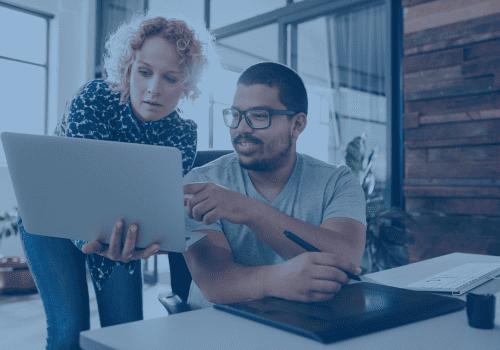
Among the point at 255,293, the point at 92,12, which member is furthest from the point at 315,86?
the point at 92,12

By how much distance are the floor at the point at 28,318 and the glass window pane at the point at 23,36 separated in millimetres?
2554

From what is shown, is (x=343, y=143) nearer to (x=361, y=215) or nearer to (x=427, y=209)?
(x=427, y=209)

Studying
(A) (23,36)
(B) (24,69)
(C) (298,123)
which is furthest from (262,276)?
(A) (23,36)

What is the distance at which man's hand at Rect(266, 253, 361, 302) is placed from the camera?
2.49 ft

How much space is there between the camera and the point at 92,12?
484cm

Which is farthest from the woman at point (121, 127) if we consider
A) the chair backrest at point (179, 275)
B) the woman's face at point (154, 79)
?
the chair backrest at point (179, 275)

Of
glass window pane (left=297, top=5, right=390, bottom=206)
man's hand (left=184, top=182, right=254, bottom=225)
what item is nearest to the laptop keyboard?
man's hand (left=184, top=182, right=254, bottom=225)

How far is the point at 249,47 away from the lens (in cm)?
364

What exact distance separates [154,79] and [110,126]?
0.69ft

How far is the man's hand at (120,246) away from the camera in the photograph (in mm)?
861

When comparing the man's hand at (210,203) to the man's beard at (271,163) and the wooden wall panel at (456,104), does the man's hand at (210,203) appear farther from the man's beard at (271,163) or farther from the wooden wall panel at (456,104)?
the wooden wall panel at (456,104)

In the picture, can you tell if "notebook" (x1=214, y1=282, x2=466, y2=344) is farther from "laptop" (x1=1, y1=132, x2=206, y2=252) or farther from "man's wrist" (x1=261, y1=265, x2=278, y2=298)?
"laptop" (x1=1, y1=132, x2=206, y2=252)

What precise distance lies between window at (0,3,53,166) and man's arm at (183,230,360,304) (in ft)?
13.3

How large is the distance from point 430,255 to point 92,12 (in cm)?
440
